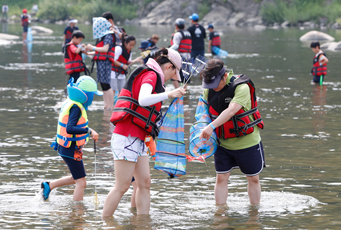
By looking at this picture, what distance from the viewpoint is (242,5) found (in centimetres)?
7100

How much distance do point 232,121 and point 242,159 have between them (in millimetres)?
412

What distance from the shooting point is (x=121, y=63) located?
38.8 feet

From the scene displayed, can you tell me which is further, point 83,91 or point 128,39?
point 128,39

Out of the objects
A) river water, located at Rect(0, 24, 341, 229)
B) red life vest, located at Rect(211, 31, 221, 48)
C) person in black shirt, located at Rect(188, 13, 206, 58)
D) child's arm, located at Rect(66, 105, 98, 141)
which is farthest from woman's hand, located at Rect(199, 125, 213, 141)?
red life vest, located at Rect(211, 31, 221, 48)

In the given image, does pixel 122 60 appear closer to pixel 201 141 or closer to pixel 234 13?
pixel 201 141

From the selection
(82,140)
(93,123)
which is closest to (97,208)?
(82,140)

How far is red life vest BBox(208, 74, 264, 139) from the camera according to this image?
5641 mm

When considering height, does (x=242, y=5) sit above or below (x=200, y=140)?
above

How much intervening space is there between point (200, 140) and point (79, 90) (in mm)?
1386

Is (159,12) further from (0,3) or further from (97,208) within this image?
(97,208)

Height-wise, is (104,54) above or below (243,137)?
above

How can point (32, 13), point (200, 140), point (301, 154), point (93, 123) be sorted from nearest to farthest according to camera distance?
point (200, 140) → point (301, 154) → point (93, 123) → point (32, 13)

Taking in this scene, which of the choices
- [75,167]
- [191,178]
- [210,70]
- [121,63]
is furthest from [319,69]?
[75,167]

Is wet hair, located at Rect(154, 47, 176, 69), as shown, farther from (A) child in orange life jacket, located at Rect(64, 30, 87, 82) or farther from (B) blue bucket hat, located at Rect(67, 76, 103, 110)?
(A) child in orange life jacket, located at Rect(64, 30, 87, 82)
